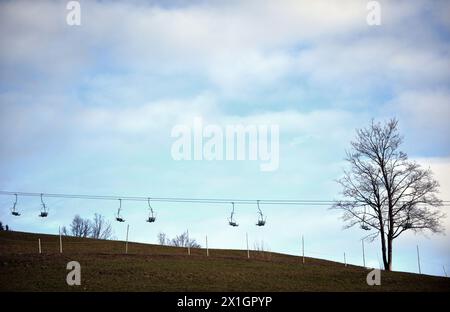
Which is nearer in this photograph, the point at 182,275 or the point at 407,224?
the point at 182,275

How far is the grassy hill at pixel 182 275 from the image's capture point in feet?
118

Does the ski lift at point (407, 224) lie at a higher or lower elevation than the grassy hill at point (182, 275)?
higher

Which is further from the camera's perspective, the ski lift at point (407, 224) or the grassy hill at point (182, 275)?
the ski lift at point (407, 224)

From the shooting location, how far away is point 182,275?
40.5m

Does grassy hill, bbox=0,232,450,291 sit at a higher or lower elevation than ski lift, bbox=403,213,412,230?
lower

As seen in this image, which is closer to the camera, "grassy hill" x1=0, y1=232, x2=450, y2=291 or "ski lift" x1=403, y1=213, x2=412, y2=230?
"grassy hill" x1=0, y1=232, x2=450, y2=291

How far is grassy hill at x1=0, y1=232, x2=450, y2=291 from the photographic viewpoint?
3588cm
